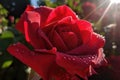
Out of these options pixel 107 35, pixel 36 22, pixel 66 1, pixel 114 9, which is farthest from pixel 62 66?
pixel 66 1

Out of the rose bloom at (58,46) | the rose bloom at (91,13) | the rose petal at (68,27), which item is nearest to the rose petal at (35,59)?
the rose bloom at (58,46)

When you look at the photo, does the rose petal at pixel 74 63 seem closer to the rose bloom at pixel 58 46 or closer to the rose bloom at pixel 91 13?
the rose bloom at pixel 58 46

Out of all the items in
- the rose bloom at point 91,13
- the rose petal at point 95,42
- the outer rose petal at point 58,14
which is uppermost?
the outer rose petal at point 58,14

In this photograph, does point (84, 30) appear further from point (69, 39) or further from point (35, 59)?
point (35, 59)

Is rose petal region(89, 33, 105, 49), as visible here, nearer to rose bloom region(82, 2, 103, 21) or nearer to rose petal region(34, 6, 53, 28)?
rose petal region(34, 6, 53, 28)

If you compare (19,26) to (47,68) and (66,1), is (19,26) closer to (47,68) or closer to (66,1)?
(47,68)

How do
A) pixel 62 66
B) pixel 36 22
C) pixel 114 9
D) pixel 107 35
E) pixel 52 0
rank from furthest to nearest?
pixel 52 0
pixel 114 9
pixel 107 35
pixel 36 22
pixel 62 66

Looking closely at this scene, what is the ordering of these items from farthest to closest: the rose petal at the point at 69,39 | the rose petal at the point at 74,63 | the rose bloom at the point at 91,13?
the rose bloom at the point at 91,13, the rose petal at the point at 69,39, the rose petal at the point at 74,63

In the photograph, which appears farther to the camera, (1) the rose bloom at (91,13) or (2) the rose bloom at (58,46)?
(1) the rose bloom at (91,13)
